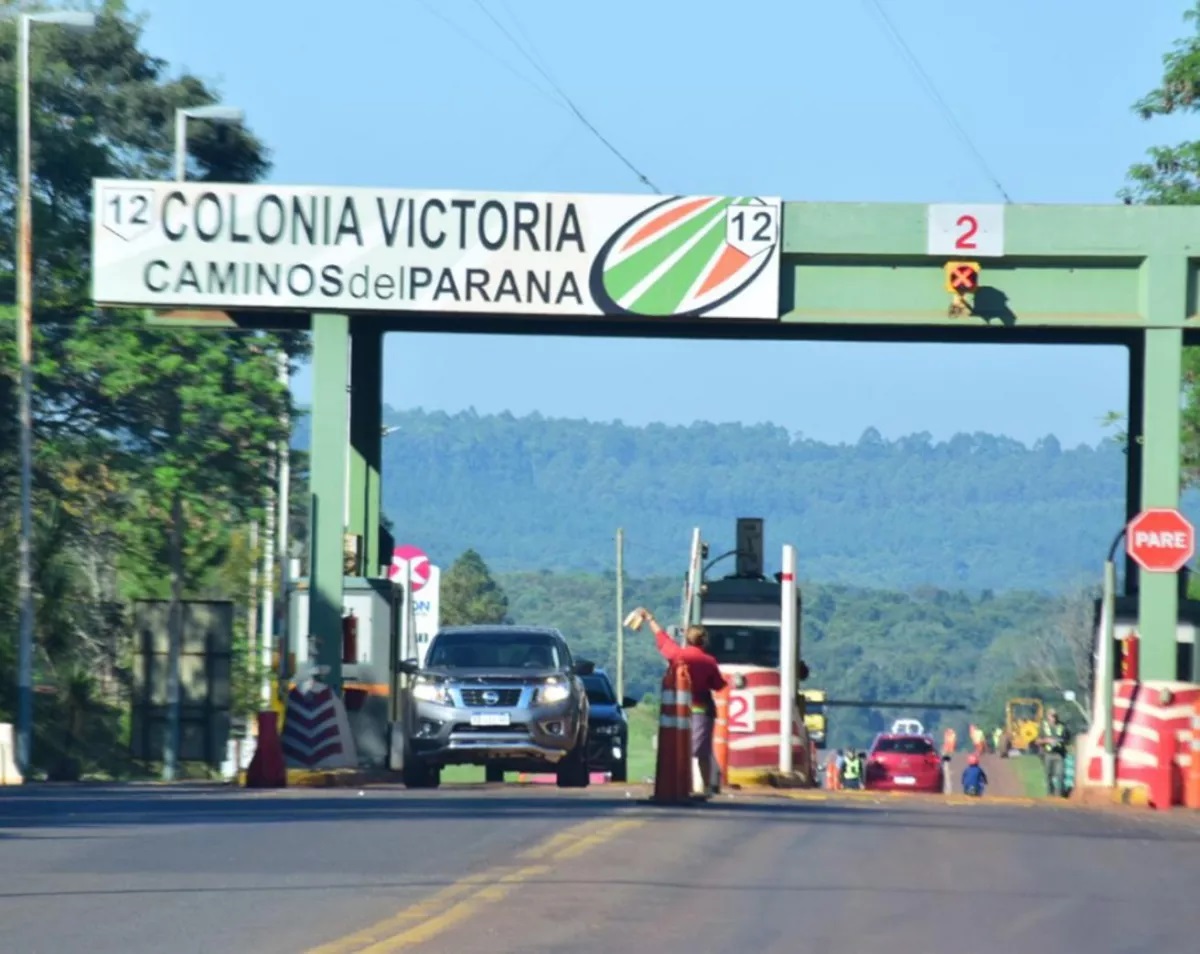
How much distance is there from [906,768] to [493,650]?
1340 inches

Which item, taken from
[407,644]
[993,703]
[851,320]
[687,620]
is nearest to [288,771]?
[687,620]

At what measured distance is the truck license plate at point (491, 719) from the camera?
27.4 m

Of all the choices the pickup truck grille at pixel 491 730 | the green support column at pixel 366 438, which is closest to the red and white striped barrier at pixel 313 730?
the pickup truck grille at pixel 491 730

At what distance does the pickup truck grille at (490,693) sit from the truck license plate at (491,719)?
0.14 m

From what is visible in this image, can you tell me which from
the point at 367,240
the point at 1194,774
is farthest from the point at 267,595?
the point at 1194,774

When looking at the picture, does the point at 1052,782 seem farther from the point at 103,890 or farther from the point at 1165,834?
the point at 103,890

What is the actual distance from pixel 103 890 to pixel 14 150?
3322cm

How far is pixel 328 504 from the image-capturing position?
32281 millimetres

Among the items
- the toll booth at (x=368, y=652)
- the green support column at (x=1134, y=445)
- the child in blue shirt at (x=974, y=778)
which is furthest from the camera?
the child in blue shirt at (x=974, y=778)

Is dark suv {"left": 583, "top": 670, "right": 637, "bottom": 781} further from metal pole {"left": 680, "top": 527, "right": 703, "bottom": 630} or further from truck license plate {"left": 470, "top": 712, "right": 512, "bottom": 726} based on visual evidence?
truck license plate {"left": 470, "top": 712, "right": 512, "bottom": 726}

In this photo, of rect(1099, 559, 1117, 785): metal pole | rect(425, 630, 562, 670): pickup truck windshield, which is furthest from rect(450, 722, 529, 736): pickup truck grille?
rect(1099, 559, 1117, 785): metal pole

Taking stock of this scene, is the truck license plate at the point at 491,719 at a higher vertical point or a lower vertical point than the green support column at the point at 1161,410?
lower

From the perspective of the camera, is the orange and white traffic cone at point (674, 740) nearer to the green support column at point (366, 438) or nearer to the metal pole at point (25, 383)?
the green support column at point (366, 438)

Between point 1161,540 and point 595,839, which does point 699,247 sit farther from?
point 595,839
